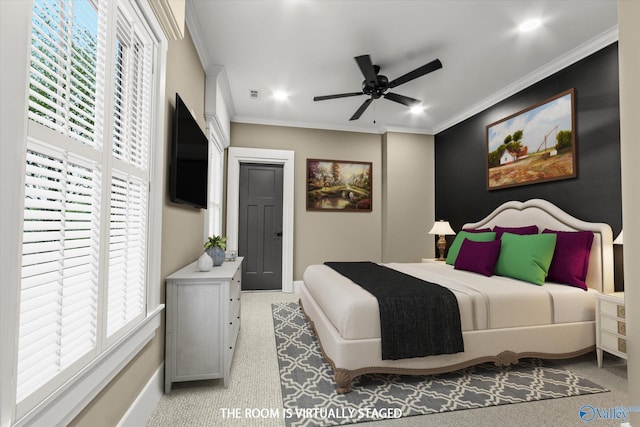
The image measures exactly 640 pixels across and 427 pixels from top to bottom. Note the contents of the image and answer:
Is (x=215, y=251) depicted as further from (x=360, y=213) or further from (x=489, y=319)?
A: (x=360, y=213)

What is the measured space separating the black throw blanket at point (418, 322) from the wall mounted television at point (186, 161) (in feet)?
5.09

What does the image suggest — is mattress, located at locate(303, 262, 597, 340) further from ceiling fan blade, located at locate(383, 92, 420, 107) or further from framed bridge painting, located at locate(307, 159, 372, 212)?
framed bridge painting, located at locate(307, 159, 372, 212)

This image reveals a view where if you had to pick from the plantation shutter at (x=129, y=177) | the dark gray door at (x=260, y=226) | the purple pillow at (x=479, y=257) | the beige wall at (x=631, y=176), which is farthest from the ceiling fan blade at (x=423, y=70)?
the dark gray door at (x=260, y=226)

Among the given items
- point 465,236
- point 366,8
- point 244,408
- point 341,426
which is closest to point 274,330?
point 244,408

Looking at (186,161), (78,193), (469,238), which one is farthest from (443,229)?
(78,193)

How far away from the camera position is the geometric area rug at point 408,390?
1.71 metres

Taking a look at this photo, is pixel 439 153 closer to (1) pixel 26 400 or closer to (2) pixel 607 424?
(2) pixel 607 424

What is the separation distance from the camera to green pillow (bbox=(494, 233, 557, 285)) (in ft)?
8.29

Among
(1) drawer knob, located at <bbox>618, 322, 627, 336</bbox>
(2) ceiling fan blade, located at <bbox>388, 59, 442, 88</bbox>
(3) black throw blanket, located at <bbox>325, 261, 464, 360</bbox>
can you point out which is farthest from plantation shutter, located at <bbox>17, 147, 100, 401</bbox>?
(1) drawer knob, located at <bbox>618, 322, 627, 336</bbox>

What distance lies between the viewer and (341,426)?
5.24 feet

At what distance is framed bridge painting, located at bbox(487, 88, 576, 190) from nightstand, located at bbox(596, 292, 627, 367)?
4.00ft

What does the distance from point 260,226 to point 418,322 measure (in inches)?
128

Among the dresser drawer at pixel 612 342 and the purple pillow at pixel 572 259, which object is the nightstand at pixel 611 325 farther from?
the purple pillow at pixel 572 259

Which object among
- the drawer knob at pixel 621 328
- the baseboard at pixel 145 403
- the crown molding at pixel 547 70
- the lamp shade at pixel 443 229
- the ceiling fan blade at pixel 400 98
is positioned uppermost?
the crown molding at pixel 547 70
